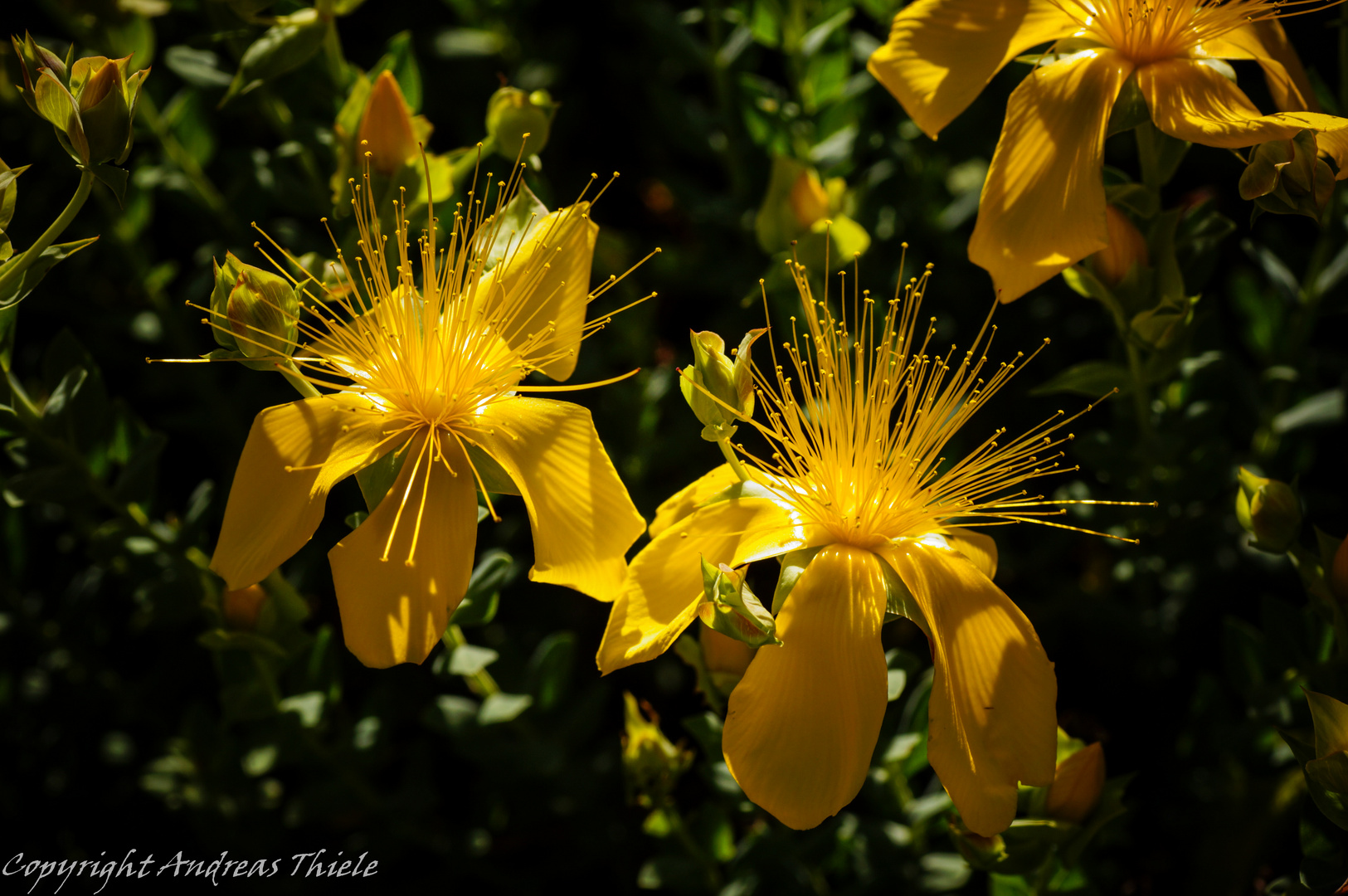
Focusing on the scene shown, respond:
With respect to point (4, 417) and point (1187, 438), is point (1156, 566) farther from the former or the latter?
point (4, 417)

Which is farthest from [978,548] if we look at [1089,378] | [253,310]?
[253,310]

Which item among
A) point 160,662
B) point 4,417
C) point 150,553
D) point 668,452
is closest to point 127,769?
point 160,662

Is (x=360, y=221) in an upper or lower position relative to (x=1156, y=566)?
upper

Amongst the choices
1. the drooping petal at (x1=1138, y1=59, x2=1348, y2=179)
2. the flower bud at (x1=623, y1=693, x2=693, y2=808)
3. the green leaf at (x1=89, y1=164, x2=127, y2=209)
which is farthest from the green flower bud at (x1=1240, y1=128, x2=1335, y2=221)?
the green leaf at (x1=89, y1=164, x2=127, y2=209)

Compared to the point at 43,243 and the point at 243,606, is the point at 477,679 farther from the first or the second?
the point at 43,243

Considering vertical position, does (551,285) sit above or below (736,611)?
above

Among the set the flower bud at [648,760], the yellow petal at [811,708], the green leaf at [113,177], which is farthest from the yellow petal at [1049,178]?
the green leaf at [113,177]

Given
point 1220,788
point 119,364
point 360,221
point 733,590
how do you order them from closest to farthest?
point 733,590
point 360,221
point 1220,788
point 119,364
